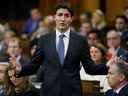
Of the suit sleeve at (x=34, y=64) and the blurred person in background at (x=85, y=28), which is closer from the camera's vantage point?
the suit sleeve at (x=34, y=64)

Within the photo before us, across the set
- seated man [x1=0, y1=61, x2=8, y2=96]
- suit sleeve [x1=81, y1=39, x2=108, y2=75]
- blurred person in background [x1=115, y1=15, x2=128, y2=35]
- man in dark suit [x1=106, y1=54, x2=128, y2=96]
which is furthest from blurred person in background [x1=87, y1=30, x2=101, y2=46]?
man in dark suit [x1=106, y1=54, x2=128, y2=96]

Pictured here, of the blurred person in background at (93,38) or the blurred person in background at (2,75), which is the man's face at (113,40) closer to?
the blurred person in background at (93,38)

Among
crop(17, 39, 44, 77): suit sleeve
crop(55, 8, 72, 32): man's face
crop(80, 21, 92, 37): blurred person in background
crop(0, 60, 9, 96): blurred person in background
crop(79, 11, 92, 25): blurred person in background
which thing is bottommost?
crop(0, 60, 9, 96): blurred person in background

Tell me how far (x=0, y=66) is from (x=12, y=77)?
515 mm

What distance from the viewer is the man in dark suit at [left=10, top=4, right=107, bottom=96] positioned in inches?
293

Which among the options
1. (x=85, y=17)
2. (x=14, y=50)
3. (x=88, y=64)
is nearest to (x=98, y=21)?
(x=85, y=17)

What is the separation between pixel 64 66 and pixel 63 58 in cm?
9

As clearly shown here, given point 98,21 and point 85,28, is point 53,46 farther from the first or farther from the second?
point 98,21

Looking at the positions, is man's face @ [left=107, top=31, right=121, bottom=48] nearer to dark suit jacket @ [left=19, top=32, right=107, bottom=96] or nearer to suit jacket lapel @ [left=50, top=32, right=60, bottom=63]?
dark suit jacket @ [left=19, top=32, right=107, bottom=96]

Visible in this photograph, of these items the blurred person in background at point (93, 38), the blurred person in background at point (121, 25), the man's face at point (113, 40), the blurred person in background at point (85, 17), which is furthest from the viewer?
the blurred person in background at point (85, 17)

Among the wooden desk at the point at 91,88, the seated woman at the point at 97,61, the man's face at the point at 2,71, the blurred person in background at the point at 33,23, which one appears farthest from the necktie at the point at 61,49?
the blurred person in background at the point at 33,23

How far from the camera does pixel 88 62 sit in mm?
7570

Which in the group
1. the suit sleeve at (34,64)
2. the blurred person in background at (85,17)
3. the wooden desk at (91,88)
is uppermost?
the blurred person in background at (85,17)

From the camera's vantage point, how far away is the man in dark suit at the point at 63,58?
743cm
